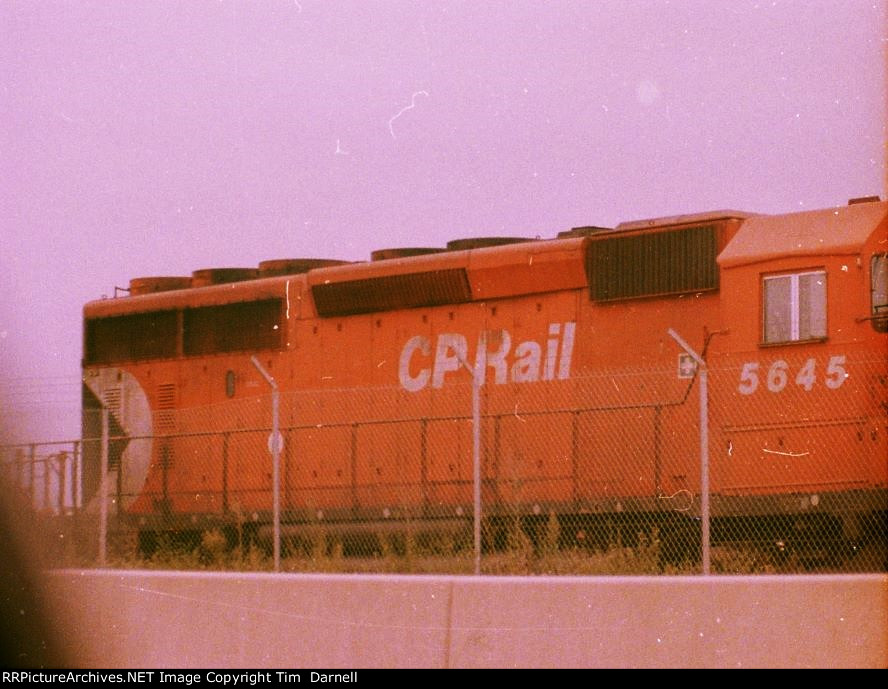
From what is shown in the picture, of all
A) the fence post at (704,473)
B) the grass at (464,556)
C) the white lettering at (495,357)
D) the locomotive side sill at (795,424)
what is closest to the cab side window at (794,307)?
the locomotive side sill at (795,424)

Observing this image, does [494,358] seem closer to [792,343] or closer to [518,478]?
[518,478]

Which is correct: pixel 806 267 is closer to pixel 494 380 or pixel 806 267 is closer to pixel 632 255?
pixel 632 255

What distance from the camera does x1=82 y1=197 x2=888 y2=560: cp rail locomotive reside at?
13.5m

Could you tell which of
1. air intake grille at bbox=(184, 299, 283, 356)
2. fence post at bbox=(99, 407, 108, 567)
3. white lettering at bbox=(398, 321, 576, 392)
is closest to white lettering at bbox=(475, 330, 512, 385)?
white lettering at bbox=(398, 321, 576, 392)

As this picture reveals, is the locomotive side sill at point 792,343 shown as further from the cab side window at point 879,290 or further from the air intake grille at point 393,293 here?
the air intake grille at point 393,293

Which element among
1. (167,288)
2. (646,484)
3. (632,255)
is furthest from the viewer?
(167,288)

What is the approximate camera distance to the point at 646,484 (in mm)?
14547

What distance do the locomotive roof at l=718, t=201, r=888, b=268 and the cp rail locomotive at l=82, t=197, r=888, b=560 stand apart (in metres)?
0.02

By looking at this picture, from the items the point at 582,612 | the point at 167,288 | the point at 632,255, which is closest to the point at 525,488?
the point at 632,255

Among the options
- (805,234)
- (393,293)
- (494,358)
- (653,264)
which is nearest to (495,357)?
(494,358)

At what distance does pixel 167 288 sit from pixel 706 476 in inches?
434

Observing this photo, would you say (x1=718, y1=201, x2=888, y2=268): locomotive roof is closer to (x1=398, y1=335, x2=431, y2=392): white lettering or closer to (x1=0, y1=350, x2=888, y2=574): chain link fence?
(x1=0, y1=350, x2=888, y2=574): chain link fence

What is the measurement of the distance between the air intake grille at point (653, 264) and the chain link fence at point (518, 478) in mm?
900

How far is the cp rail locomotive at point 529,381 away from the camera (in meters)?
13.5
